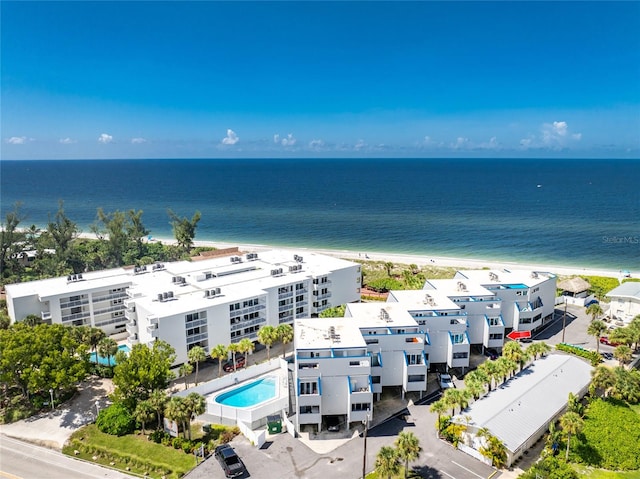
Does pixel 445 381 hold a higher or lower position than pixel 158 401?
lower

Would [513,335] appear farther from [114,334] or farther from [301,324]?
[114,334]

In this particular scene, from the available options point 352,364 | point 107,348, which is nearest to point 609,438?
point 352,364

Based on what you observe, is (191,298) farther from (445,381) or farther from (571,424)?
(571,424)

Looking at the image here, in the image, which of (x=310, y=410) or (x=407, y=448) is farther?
(x=310, y=410)

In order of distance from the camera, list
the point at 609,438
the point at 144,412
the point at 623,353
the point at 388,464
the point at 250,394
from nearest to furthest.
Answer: the point at 388,464 → the point at 609,438 → the point at 144,412 → the point at 250,394 → the point at 623,353

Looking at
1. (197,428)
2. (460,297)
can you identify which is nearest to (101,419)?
A: (197,428)

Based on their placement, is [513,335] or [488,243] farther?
[488,243]

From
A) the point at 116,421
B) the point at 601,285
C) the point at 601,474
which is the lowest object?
the point at 601,474
